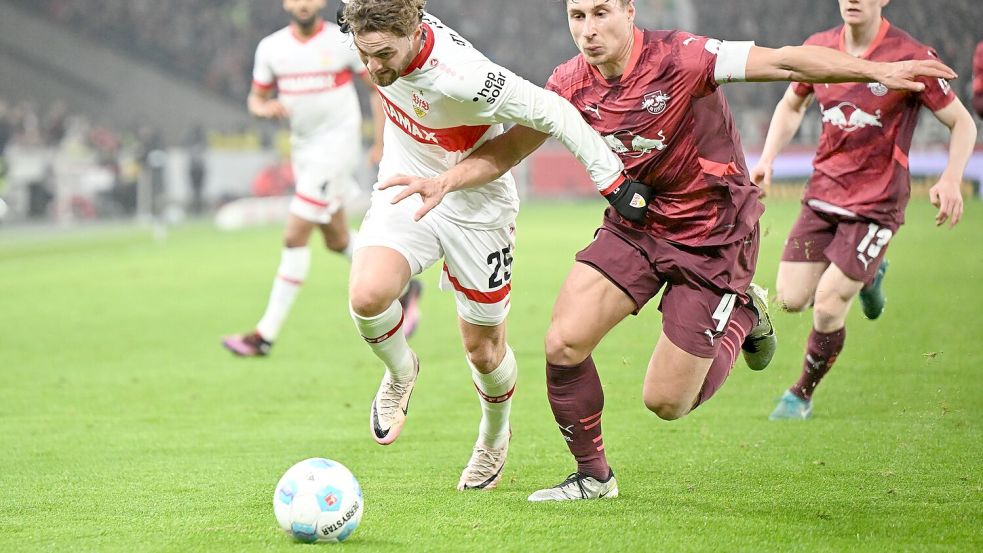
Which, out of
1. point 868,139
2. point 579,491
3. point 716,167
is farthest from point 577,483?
point 868,139

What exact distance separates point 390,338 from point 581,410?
3.03ft

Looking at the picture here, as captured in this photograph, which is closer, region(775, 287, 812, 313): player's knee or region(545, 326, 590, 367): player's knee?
region(545, 326, 590, 367): player's knee

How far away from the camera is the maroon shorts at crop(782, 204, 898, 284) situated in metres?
6.19

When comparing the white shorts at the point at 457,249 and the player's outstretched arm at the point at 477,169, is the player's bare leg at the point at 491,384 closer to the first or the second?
the white shorts at the point at 457,249

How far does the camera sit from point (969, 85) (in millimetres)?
8125

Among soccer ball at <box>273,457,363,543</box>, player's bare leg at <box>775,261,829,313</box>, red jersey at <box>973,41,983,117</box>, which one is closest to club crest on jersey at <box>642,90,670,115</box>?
soccer ball at <box>273,457,363,543</box>

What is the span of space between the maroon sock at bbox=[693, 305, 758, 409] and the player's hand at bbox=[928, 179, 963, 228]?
0.95 metres

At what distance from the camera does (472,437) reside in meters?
6.04

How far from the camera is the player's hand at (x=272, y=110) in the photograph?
28.6 feet

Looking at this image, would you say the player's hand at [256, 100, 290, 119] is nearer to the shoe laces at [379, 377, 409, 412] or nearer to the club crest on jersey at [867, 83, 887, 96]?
the shoe laces at [379, 377, 409, 412]

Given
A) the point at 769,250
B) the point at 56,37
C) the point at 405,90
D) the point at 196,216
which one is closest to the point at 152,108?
the point at 56,37

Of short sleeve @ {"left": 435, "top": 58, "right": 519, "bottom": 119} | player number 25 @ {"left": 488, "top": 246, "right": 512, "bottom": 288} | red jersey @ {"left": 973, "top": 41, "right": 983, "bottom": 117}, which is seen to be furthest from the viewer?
red jersey @ {"left": 973, "top": 41, "right": 983, "bottom": 117}

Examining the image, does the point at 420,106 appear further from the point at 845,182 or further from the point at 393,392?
the point at 845,182

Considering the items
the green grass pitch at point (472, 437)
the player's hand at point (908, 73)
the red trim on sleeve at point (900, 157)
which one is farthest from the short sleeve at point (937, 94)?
the player's hand at point (908, 73)
